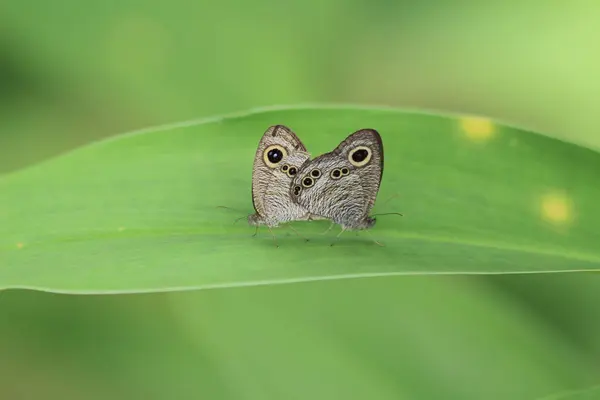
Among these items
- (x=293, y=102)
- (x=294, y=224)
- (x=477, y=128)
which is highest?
(x=293, y=102)

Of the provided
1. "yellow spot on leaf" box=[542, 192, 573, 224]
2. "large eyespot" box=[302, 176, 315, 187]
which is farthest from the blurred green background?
"large eyespot" box=[302, 176, 315, 187]

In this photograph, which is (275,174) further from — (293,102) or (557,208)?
(293,102)

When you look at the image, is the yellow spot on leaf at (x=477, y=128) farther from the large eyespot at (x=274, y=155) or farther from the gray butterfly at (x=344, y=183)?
the large eyespot at (x=274, y=155)

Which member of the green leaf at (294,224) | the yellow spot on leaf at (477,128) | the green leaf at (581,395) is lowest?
the green leaf at (581,395)

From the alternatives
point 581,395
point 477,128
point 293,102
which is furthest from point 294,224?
point 293,102

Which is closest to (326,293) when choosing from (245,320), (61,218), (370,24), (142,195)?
(245,320)

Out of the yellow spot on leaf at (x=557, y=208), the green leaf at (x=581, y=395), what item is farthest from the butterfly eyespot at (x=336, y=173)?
the green leaf at (x=581, y=395)
